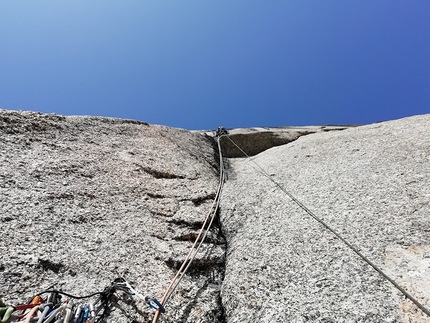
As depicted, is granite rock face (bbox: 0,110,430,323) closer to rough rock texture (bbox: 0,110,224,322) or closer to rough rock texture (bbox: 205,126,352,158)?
rough rock texture (bbox: 0,110,224,322)

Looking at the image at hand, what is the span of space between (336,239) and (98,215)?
275 centimetres

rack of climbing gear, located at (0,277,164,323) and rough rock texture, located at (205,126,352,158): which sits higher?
rough rock texture, located at (205,126,352,158)

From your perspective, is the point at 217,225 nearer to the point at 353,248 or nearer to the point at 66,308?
the point at 353,248

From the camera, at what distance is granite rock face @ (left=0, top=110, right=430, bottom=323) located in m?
2.67

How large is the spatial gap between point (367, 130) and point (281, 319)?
16.7ft

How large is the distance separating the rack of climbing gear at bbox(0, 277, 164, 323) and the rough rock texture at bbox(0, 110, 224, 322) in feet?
0.34

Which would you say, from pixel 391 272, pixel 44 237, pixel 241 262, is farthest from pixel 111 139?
pixel 391 272

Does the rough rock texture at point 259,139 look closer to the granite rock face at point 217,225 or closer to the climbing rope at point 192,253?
the granite rock face at point 217,225

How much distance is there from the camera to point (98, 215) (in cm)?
377

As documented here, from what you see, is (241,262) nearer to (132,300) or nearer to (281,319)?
(281,319)

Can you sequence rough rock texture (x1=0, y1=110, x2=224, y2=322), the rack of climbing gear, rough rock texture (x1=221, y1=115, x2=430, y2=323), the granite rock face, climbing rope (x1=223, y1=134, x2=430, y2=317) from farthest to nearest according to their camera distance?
rough rock texture (x1=0, y1=110, x2=224, y2=322)
the granite rock face
rough rock texture (x1=221, y1=115, x2=430, y2=323)
climbing rope (x1=223, y1=134, x2=430, y2=317)
the rack of climbing gear

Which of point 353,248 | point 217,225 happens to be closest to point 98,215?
point 217,225

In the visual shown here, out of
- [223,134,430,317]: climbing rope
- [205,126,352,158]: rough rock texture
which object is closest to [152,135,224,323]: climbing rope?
[223,134,430,317]: climbing rope

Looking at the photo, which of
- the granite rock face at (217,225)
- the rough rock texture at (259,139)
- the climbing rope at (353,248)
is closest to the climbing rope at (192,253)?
the granite rock face at (217,225)
